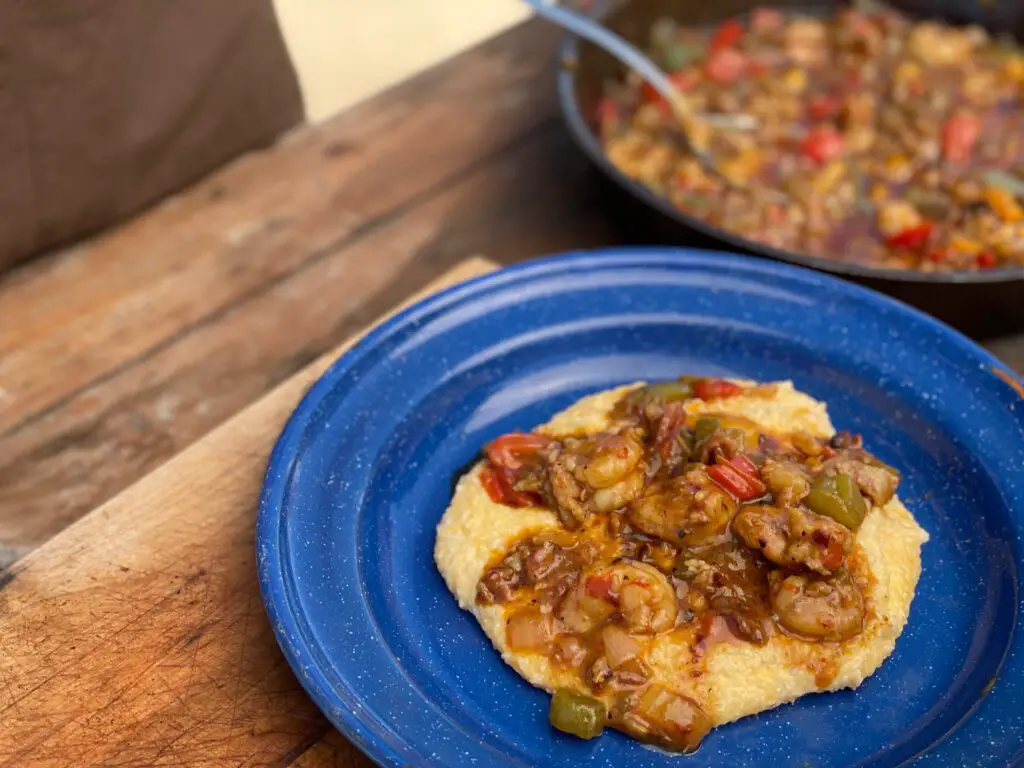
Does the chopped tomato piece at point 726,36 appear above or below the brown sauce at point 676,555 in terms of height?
below

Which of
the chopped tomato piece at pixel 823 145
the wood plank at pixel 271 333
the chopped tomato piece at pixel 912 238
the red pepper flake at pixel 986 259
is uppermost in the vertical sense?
the wood plank at pixel 271 333

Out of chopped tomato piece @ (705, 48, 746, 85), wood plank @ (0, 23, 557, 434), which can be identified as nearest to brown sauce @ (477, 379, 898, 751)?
wood plank @ (0, 23, 557, 434)

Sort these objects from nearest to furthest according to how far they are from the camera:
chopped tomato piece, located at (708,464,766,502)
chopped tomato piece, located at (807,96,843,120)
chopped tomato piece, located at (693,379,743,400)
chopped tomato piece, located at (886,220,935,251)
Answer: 1. chopped tomato piece, located at (708,464,766,502)
2. chopped tomato piece, located at (693,379,743,400)
3. chopped tomato piece, located at (886,220,935,251)
4. chopped tomato piece, located at (807,96,843,120)

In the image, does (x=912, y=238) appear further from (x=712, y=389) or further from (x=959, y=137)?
(x=712, y=389)

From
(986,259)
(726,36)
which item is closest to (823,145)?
(986,259)

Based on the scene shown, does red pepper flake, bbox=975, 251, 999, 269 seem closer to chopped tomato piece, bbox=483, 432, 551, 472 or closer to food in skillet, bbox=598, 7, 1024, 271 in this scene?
food in skillet, bbox=598, 7, 1024, 271

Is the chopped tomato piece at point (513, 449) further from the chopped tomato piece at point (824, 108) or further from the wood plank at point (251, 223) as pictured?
the chopped tomato piece at point (824, 108)

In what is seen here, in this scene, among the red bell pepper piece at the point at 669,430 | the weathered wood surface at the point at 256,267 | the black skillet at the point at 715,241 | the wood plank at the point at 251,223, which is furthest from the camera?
the wood plank at the point at 251,223

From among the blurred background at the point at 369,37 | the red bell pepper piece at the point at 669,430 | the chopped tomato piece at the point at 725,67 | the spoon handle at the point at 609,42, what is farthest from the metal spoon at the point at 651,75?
the red bell pepper piece at the point at 669,430
